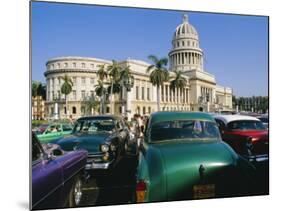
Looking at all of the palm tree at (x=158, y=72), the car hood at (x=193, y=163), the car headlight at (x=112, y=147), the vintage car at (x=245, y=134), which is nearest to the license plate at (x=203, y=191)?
the car hood at (x=193, y=163)

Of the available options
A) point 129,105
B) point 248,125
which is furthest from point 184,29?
point 248,125

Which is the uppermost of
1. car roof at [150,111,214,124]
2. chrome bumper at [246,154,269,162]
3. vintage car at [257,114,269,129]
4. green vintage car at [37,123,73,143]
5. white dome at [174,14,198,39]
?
white dome at [174,14,198,39]

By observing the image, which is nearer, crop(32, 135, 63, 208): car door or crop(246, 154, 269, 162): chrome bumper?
crop(32, 135, 63, 208): car door

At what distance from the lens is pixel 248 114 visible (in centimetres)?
554

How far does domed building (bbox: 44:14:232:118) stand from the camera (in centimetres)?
473

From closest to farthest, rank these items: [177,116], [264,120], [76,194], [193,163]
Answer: [193,163] → [177,116] → [76,194] → [264,120]

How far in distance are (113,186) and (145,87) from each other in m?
1.81

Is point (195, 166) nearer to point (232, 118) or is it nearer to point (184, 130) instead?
point (184, 130)

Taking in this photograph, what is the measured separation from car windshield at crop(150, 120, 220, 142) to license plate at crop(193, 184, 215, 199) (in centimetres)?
72

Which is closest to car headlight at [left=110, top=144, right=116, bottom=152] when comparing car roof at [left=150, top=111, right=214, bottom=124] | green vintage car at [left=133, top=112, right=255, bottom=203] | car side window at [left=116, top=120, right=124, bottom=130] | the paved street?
the paved street

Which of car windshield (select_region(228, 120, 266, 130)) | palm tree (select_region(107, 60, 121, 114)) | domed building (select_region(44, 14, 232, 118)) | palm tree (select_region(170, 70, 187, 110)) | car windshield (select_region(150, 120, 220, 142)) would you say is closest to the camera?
car windshield (select_region(150, 120, 220, 142))

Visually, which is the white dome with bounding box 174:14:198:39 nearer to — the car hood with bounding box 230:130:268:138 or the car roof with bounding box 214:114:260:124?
the car roof with bounding box 214:114:260:124

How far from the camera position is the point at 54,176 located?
12.4 ft
